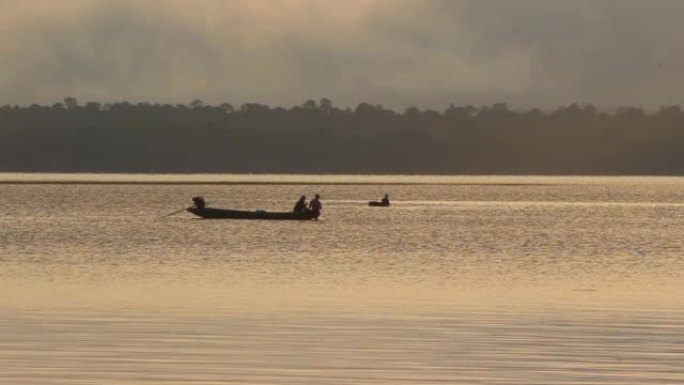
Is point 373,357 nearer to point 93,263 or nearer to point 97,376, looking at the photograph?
point 97,376

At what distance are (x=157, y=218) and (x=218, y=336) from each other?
81.7 metres

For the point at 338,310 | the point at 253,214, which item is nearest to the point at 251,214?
the point at 253,214

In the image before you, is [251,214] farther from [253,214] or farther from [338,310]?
[338,310]

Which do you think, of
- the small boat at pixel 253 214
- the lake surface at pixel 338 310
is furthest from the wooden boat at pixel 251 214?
the lake surface at pixel 338 310

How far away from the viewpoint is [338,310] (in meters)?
37.6

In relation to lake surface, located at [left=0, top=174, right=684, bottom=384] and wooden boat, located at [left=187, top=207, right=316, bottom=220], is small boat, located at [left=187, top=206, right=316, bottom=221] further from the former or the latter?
lake surface, located at [left=0, top=174, right=684, bottom=384]

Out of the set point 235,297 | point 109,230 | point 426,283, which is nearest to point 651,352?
point 235,297

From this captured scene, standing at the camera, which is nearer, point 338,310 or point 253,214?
point 338,310

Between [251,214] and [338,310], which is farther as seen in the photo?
[251,214]

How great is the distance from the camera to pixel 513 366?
27.3m

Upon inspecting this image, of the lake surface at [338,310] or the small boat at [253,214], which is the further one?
the small boat at [253,214]

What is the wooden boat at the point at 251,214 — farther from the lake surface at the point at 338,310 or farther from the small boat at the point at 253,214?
the lake surface at the point at 338,310

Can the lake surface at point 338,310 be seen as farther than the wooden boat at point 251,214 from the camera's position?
No

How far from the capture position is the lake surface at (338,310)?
26.9 meters
